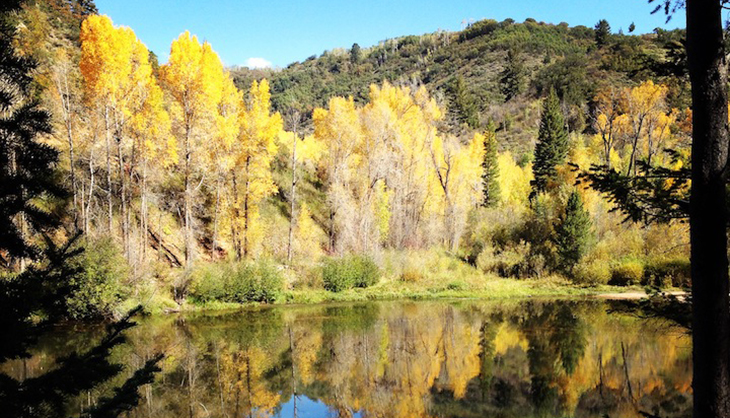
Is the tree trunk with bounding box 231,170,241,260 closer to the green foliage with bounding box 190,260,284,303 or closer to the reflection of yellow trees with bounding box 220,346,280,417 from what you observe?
the green foliage with bounding box 190,260,284,303

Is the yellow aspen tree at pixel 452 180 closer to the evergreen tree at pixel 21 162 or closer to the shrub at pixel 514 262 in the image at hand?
the shrub at pixel 514 262

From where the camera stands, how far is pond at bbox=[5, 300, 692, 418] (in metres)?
10.8

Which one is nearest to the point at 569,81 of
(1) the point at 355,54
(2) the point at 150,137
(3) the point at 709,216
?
(2) the point at 150,137

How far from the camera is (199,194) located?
2966 cm

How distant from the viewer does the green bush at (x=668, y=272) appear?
84.9ft

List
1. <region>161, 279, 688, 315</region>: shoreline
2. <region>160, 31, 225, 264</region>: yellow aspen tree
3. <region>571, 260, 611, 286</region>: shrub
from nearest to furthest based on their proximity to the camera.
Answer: <region>160, 31, 225, 264</region>: yellow aspen tree < <region>161, 279, 688, 315</region>: shoreline < <region>571, 260, 611, 286</region>: shrub

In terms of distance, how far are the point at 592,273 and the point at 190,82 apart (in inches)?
999

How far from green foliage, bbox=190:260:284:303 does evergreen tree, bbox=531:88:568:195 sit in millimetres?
35052

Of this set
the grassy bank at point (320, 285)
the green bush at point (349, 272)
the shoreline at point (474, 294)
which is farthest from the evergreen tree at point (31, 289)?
the green bush at point (349, 272)

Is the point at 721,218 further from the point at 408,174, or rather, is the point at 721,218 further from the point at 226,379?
the point at 408,174

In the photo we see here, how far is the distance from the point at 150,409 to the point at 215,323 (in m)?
9.04

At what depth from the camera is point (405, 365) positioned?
45.2ft

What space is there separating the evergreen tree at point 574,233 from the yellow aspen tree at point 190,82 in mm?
21543

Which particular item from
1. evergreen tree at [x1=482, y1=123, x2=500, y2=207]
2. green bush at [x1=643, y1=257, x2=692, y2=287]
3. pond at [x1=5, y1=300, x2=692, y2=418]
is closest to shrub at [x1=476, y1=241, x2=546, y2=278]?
green bush at [x1=643, y1=257, x2=692, y2=287]
